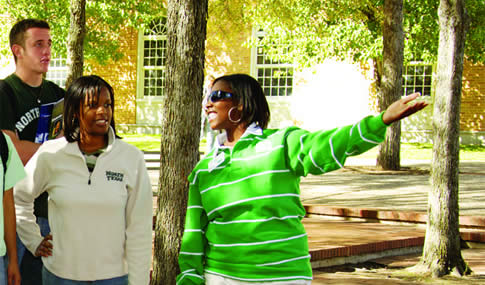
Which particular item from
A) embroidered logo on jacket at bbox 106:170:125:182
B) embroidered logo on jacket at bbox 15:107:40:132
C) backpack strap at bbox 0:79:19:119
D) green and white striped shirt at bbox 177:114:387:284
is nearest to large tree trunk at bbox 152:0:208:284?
embroidered logo on jacket at bbox 15:107:40:132

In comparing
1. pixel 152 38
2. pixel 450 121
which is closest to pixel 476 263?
pixel 450 121

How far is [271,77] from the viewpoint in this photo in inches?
1083

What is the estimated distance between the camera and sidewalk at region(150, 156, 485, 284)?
761 cm

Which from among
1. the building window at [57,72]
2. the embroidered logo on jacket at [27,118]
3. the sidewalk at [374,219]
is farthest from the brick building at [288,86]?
the embroidered logo on jacket at [27,118]

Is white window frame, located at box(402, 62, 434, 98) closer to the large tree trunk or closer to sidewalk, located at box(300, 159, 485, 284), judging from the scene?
sidewalk, located at box(300, 159, 485, 284)

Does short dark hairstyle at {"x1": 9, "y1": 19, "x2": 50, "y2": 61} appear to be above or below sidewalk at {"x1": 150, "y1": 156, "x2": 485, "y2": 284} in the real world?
above

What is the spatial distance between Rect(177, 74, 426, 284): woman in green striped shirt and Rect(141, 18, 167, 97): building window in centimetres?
2728

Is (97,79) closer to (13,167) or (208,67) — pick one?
(13,167)

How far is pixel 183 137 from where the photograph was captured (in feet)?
16.1

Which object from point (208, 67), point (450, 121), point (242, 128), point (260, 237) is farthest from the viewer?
point (208, 67)

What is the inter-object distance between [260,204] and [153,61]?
92.5 feet

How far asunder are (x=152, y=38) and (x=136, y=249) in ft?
89.0

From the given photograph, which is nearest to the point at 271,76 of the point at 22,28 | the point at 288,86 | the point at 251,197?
the point at 288,86

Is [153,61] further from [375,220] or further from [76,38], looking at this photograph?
[375,220]
